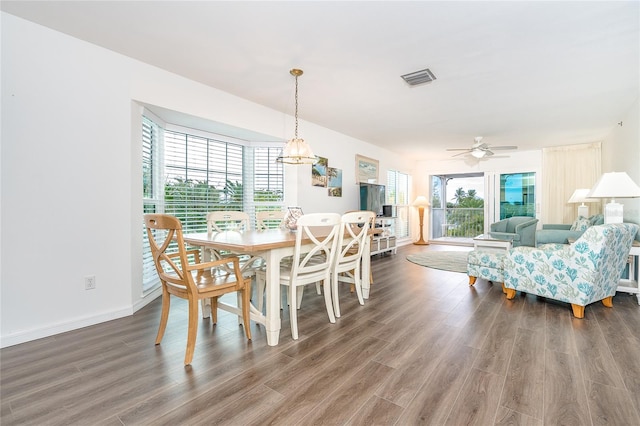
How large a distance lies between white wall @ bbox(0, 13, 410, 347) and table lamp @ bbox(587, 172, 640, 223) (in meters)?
4.79

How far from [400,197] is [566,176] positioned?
3623 millimetres

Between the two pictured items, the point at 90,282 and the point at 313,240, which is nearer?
the point at 313,240

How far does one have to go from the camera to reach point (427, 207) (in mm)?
8188

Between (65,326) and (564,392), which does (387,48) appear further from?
(65,326)

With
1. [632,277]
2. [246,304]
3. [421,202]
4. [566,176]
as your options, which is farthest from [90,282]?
[566,176]

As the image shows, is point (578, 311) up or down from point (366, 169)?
down

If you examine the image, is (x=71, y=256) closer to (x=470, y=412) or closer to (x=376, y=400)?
(x=376, y=400)

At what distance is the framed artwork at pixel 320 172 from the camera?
16.3 feet

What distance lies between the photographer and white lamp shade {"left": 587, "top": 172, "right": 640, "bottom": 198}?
313 centimetres

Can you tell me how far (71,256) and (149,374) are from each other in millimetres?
1413

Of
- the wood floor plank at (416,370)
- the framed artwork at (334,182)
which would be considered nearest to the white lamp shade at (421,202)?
the framed artwork at (334,182)

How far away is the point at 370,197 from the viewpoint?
235 inches

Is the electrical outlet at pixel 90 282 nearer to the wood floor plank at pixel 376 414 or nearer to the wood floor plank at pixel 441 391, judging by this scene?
the wood floor plank at pixel 376 414

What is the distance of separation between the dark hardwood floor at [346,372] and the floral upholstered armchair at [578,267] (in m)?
0.22
